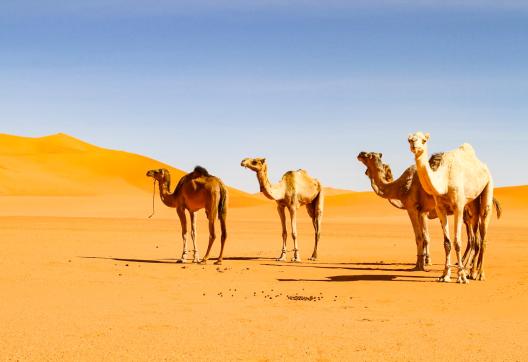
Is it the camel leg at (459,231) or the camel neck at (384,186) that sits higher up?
the camel neck at (384,186)

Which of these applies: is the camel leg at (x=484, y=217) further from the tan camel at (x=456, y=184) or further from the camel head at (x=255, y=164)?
the camel head at (x=255, y=164)

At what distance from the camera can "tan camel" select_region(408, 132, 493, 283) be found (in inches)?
500

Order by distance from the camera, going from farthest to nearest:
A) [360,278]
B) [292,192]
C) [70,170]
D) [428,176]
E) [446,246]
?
[70,170], [292,192], [360,278], [446,246], [428,176]

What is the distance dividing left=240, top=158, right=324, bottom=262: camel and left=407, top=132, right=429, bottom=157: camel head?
5260 millimetres

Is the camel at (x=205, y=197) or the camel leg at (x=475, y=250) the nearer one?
the camel leg at (x=475, y=250)

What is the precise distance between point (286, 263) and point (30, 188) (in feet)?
193

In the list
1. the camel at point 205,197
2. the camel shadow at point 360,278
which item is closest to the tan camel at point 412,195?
the camel shadow at point 360,278

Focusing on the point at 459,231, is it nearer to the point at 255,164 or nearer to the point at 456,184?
the point at 456,184

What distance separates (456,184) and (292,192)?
5.77 meters

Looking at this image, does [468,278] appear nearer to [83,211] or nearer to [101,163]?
[83,211]

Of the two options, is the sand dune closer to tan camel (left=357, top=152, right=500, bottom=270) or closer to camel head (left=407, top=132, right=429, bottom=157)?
tan camel (left=357, top=152, right=500, bottom=270)

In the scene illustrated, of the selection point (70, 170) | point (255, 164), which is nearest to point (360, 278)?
point (255, 164)

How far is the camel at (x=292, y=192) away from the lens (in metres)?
17.2

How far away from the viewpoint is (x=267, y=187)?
17.4 metres
